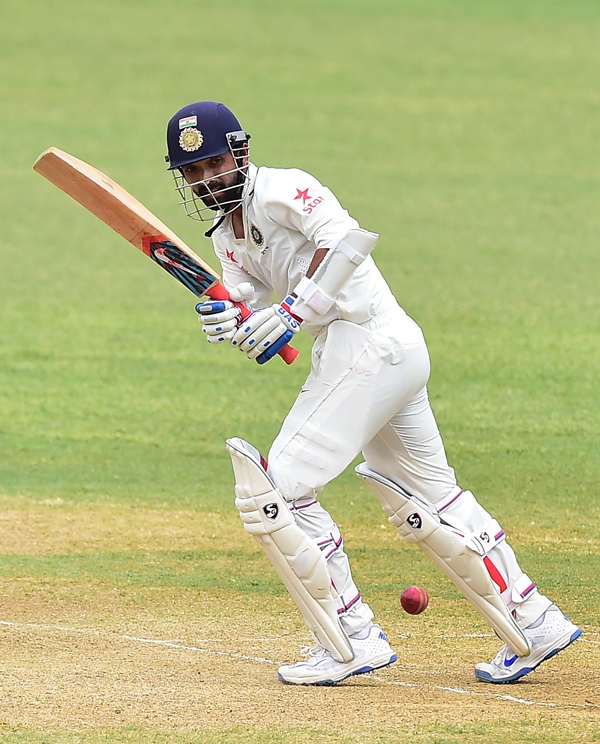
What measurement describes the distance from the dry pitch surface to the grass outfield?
17mm

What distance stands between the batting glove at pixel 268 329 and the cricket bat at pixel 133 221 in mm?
287

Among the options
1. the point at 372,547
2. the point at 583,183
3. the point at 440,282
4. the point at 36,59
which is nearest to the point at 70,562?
the point at 372,547

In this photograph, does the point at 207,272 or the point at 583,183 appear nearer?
the point at 207,272

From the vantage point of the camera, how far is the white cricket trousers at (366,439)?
4898 millimetres

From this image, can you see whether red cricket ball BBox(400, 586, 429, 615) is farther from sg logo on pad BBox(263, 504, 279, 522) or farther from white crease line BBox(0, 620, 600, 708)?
sg logo on pad BBox(263, 504, 279, 522)

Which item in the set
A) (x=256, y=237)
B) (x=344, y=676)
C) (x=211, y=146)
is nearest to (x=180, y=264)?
(x=256, y=237)

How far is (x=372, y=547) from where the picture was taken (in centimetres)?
732

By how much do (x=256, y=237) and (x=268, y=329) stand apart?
0.37 meters

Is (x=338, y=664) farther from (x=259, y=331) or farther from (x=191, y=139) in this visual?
(x=191, y=139)

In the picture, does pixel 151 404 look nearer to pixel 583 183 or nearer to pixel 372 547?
pixel 372 547

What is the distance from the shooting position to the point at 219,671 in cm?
517

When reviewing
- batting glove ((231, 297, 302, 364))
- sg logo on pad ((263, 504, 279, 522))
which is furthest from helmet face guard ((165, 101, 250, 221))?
sg logo on pad ((263, 504, 279, 522))

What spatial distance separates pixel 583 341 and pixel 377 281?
24.5 feet

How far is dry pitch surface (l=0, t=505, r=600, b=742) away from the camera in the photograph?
14.9ft
